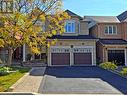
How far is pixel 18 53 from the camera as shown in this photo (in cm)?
4181

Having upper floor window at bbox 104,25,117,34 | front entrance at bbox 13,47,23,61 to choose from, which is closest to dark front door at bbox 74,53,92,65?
upper floor window at bbox 104,25,117,34

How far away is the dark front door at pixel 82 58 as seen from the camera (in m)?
40.2

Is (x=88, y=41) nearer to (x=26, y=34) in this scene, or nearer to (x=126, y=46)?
(x=126, y=46)

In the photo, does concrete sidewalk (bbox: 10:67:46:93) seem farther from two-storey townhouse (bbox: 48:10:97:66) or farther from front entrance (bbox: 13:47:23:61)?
front entrance (bbox: 13:47:23:61)

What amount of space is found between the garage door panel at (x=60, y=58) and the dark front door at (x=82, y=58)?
1.13 meters

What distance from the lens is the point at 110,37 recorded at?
4322 centimetres

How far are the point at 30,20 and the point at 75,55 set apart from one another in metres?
19.9

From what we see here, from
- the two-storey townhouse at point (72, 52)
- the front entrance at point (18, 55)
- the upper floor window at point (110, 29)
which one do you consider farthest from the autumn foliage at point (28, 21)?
the upper floor window at point (110, 29)

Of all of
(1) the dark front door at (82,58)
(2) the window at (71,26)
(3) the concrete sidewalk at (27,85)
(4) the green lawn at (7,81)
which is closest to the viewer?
(3) the concrete sidewalk at (27,85)

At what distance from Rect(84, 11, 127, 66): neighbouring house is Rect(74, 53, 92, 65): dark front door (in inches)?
80.9

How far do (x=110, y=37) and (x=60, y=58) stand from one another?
8.66m

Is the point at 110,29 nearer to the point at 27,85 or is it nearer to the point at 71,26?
the point at 71,26

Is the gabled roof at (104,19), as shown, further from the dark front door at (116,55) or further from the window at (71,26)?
the dark front door at (116,55)

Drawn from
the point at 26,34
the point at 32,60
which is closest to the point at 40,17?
the point at 26,34
